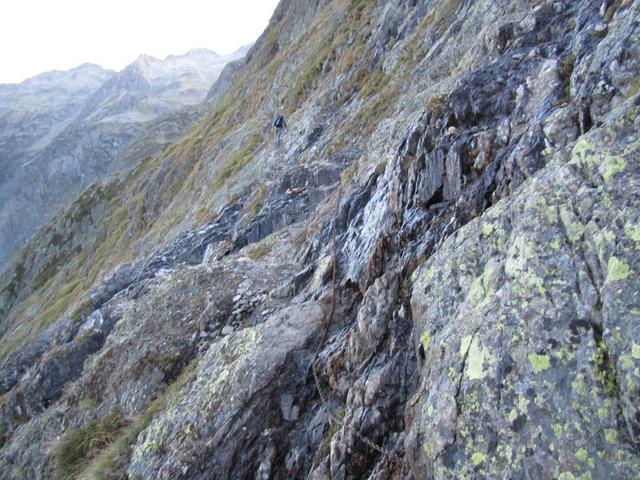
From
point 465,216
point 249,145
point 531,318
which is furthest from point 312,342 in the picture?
point 249,145

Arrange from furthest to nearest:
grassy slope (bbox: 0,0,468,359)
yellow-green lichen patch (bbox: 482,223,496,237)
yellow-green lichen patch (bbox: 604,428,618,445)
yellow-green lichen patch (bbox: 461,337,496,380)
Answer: grassy slope (bbox: 0,0,468,359) < yellow-green lichen patch (bbox: 482,223,496,237) < yellow-green lichen patch (bbox: 461,337,496,380) < yellow-green lichen patch (bbox: 604,428,618,445)

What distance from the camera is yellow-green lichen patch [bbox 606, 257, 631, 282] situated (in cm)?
582

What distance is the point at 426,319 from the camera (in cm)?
841

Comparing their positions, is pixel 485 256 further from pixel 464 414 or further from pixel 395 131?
pixel 395 131

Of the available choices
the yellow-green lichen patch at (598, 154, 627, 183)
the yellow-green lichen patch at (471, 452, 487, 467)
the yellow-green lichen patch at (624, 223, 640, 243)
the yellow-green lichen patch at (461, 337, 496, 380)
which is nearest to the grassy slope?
the yellow-green lichen patch at (598, 154, 627, 183)

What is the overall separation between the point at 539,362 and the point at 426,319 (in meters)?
2.51

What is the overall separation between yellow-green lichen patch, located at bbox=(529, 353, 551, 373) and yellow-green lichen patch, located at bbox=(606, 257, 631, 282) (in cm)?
141

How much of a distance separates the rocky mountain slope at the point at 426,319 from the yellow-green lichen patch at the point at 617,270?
0.02 meters

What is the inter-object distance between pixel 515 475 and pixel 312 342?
6509 millimetres

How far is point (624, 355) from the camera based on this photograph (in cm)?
542

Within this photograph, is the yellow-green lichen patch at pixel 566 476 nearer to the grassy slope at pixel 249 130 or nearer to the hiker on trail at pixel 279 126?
the grassy slope at pixel 249 130

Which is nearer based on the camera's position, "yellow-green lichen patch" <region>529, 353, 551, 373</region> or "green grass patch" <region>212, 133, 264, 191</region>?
"yellow-green lichen patch" <region>529, 353, 551, 373</region>

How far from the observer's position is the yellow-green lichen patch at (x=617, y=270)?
5.82m

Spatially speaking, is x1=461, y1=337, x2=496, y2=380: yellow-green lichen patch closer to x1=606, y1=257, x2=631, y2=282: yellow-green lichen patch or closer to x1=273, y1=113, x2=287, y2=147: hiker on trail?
x1=606, y1=257, x2=631, y2=282: yellow-green lichen patch
